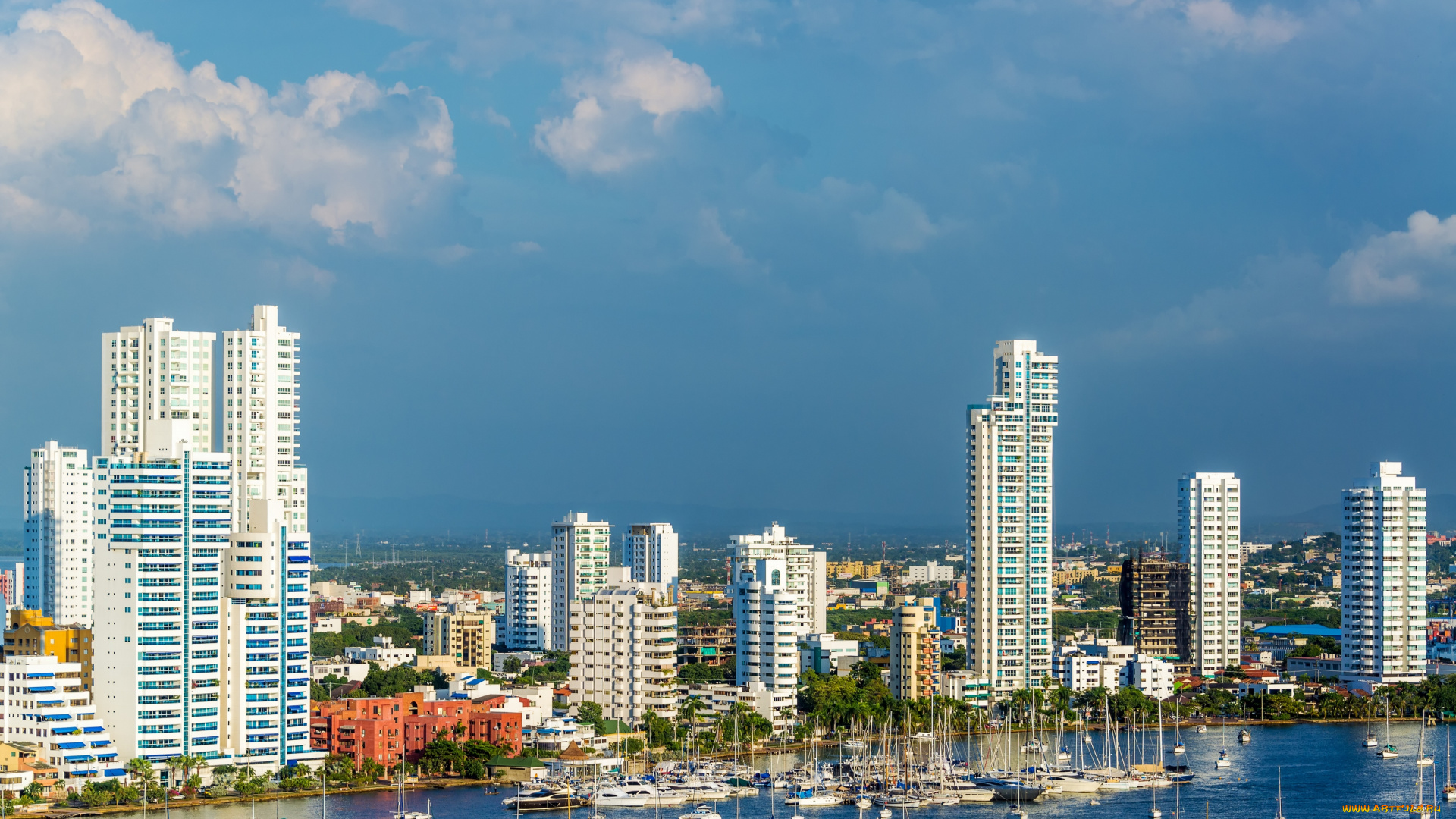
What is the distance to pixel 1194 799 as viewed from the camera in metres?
41.8

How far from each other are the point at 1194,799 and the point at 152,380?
26520mm

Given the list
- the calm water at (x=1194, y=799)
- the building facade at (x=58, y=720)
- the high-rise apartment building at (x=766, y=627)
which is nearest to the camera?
the building facade at (x=58, y=720)

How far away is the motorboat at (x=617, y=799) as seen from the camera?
1588 inches

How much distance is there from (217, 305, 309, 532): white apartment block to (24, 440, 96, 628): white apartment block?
5424 mm

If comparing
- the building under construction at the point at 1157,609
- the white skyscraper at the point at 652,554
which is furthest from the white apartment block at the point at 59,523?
the building under construction at the point at 1157,609

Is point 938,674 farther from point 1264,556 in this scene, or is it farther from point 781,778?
point 1264,556

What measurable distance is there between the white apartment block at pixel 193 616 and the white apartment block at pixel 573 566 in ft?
111

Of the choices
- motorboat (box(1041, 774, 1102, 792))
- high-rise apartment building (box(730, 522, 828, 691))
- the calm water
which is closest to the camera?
the calm water

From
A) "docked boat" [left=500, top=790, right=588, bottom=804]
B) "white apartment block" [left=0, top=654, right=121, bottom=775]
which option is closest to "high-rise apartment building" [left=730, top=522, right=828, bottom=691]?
"docked boat" [left=500, top=790, right=588, bottom=804]

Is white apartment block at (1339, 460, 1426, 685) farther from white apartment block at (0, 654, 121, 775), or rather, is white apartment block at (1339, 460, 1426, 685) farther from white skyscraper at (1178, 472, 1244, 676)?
white apartment block at (0, 654, 121, 775)

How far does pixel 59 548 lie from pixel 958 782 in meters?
24.7

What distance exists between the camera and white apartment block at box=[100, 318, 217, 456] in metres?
51.4

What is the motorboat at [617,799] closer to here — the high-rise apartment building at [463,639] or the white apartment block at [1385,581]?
the white apartment block at [1385,581]

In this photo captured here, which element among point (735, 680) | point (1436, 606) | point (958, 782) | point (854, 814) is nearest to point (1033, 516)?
point (735, 680)
